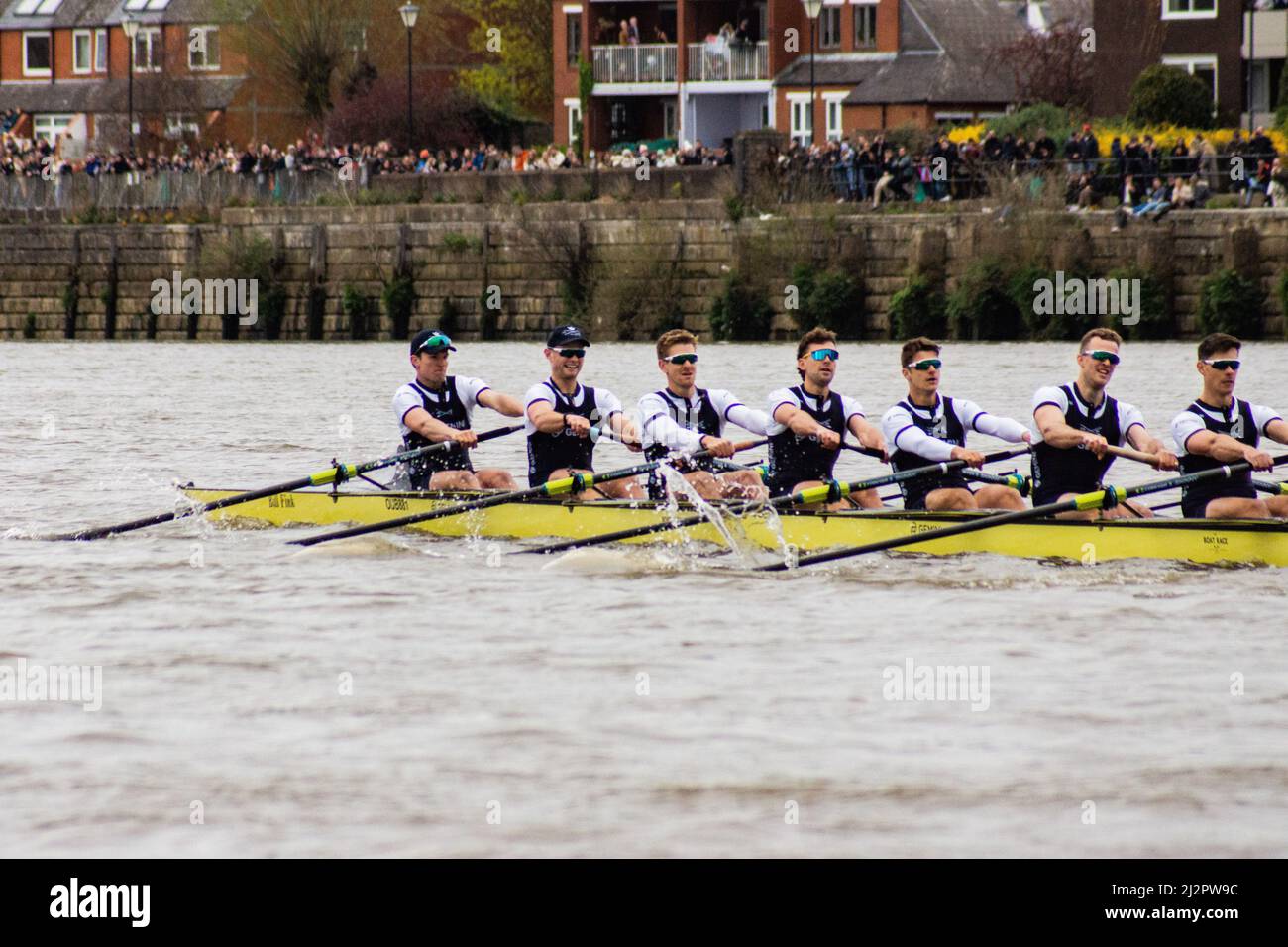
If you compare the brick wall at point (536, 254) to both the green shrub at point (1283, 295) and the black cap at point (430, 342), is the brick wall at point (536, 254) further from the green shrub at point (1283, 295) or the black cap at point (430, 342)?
the black cap at point (430, 342)

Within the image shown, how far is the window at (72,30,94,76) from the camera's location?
225 ft

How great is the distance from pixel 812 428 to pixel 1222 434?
2518 millimetres

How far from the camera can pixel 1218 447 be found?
12.7 metres

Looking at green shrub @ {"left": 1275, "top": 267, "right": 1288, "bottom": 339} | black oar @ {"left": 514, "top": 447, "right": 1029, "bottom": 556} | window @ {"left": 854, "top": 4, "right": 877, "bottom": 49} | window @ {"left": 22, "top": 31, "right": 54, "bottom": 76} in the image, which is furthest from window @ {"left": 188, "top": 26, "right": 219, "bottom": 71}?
black oar @ {"left": 514, "top": 447, "right": 1029, "bottom": 556}

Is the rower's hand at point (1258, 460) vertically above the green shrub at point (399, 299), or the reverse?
the green shrub at point (399, 299)

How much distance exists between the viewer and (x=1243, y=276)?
33.7 metres

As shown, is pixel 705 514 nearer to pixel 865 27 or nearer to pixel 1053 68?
pixel 1053 68

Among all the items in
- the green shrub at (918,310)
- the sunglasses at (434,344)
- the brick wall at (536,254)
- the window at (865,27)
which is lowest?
the sunglasses at (434,344)

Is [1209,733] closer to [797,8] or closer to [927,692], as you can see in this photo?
[927,692]

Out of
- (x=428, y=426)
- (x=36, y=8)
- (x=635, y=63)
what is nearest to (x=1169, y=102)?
(x=635, y=63)

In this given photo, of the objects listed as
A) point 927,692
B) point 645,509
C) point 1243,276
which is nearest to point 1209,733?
point 927,692

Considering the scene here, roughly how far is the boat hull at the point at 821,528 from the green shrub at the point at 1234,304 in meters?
21.6

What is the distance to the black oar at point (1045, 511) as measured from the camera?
12352 mm

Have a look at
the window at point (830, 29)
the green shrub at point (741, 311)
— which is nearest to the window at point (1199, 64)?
the window at point (830, 29)
